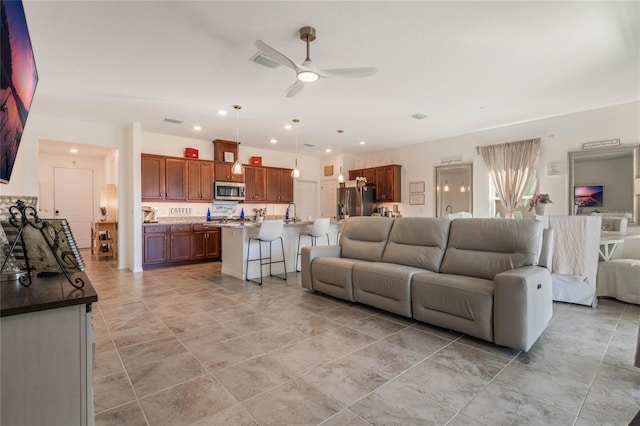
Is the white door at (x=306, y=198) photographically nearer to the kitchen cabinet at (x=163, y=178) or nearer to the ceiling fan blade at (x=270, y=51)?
the kitchen cabinet at (x=163, y=178)

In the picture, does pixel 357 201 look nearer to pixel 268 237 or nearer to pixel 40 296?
pixel 268 237

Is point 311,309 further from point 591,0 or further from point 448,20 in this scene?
point 591,0

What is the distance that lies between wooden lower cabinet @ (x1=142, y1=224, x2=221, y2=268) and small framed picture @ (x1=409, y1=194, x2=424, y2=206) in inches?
178

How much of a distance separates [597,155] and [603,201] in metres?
0.74

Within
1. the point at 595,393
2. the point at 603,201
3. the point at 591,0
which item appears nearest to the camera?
the point at 595,393

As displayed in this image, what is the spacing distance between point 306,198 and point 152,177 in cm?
417

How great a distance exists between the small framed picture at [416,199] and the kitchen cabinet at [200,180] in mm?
4625

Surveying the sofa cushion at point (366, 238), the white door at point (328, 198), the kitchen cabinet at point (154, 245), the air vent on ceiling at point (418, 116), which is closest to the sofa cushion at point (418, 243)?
the sofa cushion at point (366, 238)

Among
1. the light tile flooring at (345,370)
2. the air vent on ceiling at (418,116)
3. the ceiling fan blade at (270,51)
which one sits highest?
the air vent on ceiling at (418,116)

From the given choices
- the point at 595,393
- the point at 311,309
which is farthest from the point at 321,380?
the point at 595,393

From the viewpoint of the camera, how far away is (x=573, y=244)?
3.69 meters

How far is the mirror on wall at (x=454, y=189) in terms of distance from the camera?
258 inches

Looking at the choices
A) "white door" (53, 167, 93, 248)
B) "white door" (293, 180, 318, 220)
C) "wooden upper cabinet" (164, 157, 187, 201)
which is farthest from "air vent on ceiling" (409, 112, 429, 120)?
"white door" (53, 167, 93, 248)

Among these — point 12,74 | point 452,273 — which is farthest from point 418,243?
point 12,74
